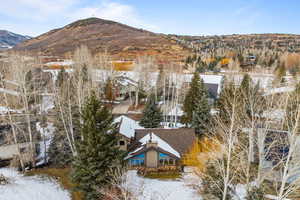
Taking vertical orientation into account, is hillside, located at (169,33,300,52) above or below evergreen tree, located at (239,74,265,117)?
above

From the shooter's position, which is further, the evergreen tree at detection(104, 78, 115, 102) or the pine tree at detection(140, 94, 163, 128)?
the evergreen tree at detection(104, 78, 115, 102)

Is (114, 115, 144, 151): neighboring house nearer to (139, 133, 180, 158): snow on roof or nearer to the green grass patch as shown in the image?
(139, 133, 180, 158): snow on roof

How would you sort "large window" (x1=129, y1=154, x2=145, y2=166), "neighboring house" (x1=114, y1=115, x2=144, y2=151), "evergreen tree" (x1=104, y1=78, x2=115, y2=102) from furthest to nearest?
"evergreen tree" (x1=104, y1=78, x2=115, y2=102), "neighboring house" (x1=114, y1=115, x2=144, y2=151), "large window" (x1=129, y1=154, x2=145, y2=166)

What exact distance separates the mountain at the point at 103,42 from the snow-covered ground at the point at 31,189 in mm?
74478

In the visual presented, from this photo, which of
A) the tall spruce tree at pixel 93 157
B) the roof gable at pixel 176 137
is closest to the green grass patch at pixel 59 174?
the tall spruce tree at pixel 93 157

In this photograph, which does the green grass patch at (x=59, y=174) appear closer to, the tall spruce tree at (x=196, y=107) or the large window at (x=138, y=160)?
the large window at (x=138, y=160)

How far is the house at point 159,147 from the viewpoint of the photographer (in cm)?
1784

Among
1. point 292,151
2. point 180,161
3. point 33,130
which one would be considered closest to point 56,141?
point 33,130

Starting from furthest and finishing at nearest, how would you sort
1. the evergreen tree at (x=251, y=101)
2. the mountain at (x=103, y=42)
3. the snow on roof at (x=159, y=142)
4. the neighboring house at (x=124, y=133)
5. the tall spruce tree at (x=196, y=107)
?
the mountain at (x=103, y=42) < the tall spruce tree at (x=196, y=107) < the neighboring house at (x=124, y=133) < the snow on roof at (x=159, y=142) < the evergreen tree at (x=251, y=101)

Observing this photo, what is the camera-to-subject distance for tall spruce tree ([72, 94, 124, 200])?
41.2 feet

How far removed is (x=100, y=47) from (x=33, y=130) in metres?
108

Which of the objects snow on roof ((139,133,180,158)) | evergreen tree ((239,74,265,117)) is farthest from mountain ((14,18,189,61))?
evergreen tree ((239,74,265,117))

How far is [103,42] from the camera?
134125mm

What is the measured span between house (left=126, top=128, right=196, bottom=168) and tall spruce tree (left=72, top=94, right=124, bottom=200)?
4850 millimetres
